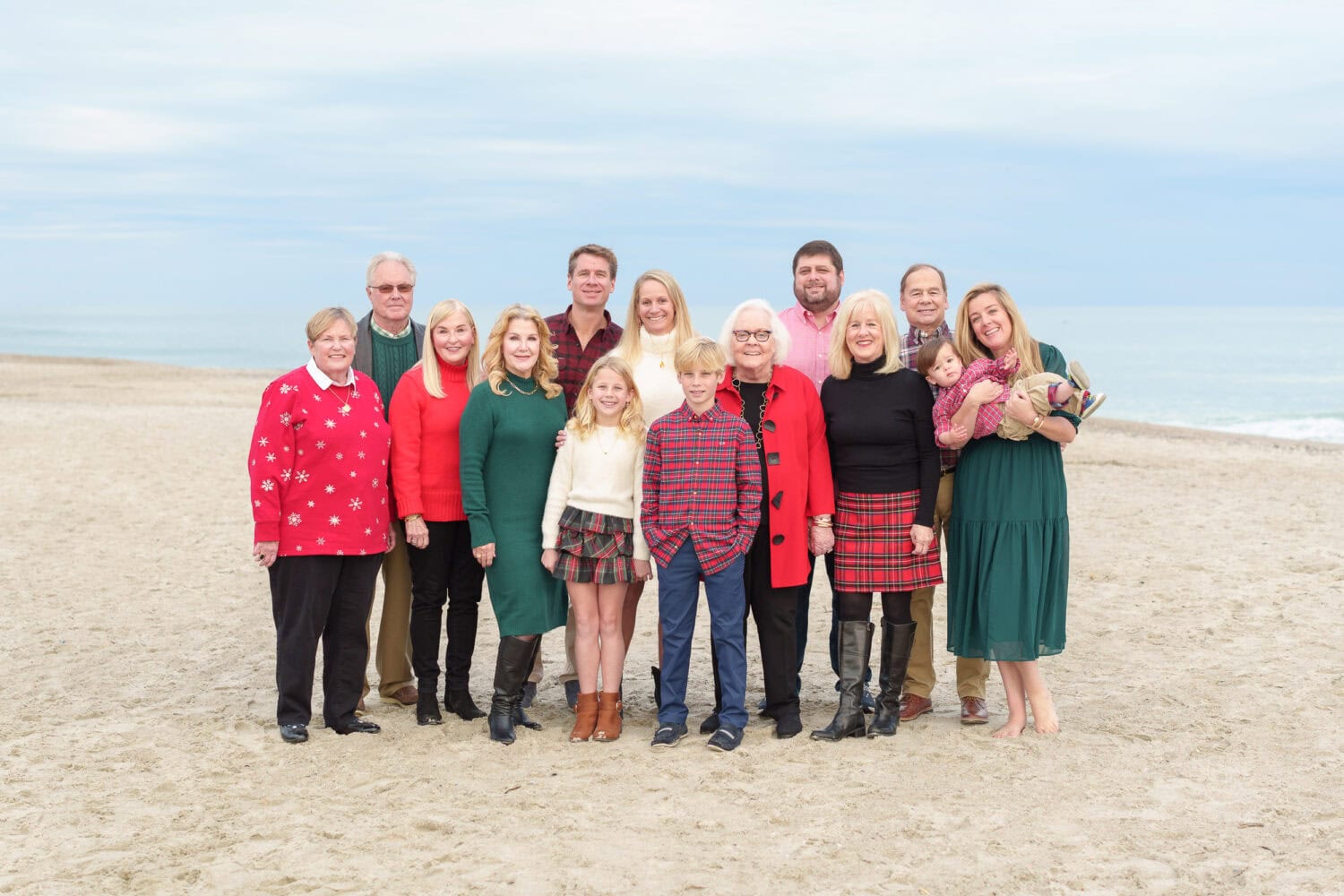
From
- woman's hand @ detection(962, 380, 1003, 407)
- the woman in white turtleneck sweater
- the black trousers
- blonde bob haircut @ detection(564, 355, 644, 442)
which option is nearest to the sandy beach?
the black trousers

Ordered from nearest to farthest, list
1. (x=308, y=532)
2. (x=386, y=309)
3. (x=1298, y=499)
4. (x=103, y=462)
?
(x=308, y=532) < (x=386, y=309) < (x=1298, y=499) < (x=103, y=462)

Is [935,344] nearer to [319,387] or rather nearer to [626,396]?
[626,396]

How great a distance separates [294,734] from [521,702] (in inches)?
36.8

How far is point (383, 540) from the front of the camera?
4.90 m

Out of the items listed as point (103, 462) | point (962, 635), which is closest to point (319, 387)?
point (962, 635)

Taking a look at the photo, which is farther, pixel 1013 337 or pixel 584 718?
pixel 584 718

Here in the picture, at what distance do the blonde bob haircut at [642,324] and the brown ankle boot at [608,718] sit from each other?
1.41m

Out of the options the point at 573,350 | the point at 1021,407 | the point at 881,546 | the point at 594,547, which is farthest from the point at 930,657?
the point at 573,350

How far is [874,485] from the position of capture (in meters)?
4.82

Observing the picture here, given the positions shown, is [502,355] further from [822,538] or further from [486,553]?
[822,538]

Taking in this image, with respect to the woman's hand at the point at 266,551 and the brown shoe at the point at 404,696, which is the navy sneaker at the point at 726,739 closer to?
the brown shoe at the point at 404,696

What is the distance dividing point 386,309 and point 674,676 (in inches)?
79.7

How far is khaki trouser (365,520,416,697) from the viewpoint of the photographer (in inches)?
207

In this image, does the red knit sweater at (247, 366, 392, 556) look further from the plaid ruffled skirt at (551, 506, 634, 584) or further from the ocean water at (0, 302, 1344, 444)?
the ocean water at (0, 302, 1344, 444)
